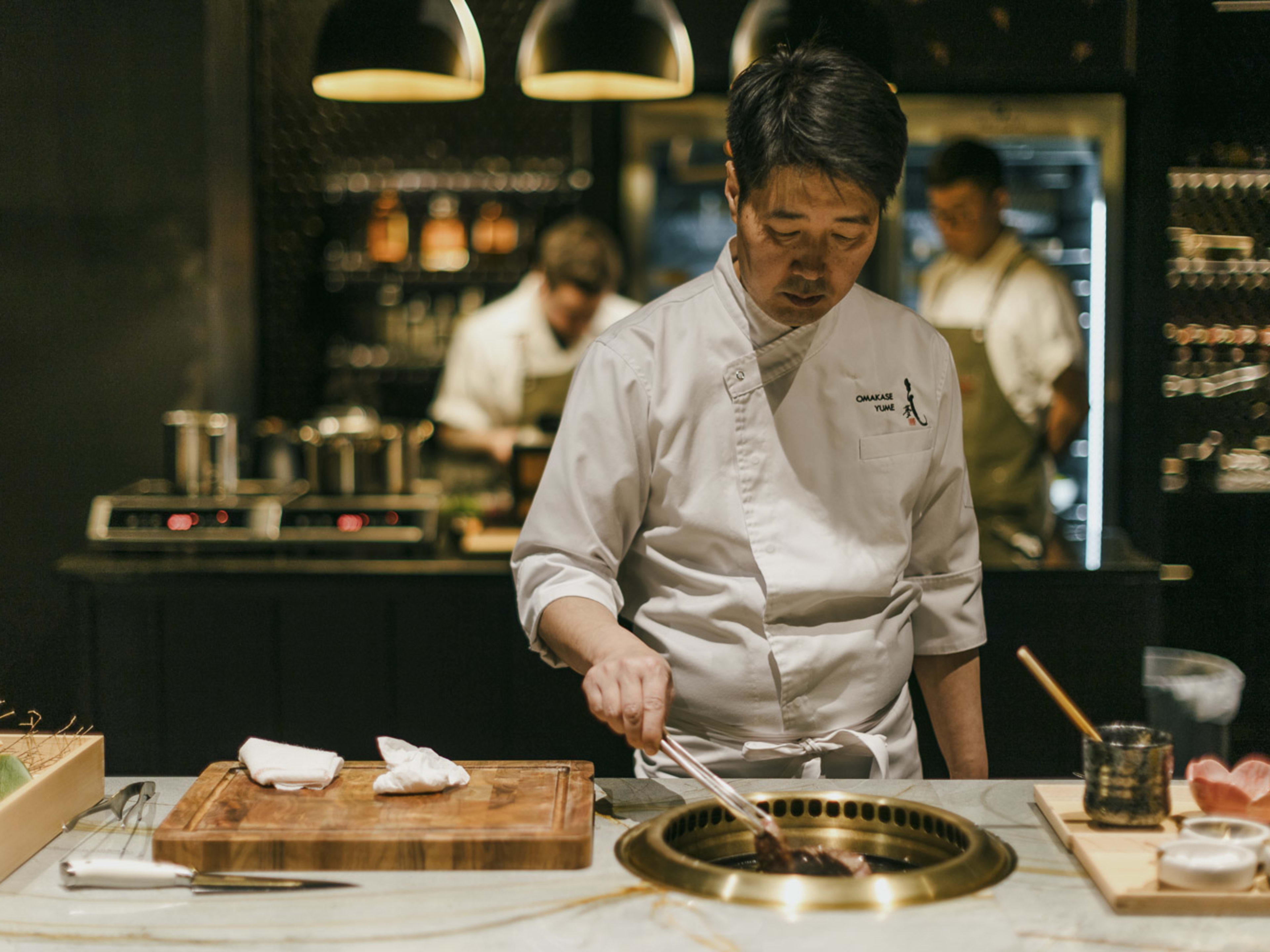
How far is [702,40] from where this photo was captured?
4504 millimetres

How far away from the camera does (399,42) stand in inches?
114

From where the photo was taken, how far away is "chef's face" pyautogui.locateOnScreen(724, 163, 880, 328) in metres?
1.51

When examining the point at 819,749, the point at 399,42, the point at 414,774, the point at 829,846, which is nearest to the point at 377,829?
the point at 414,774

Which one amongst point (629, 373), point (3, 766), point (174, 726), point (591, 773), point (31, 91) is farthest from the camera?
point (31, 91)

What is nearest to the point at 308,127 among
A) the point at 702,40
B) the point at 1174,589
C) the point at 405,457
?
the point at 702,40

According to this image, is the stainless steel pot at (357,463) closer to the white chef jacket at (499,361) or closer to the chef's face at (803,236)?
the white chef jacket at (499,361)

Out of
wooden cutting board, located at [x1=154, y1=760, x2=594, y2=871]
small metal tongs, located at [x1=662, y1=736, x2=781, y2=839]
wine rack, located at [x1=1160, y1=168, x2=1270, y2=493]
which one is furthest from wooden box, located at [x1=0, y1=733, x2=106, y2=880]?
wine rack, located at [x1=1160, y1=168, x2=1270, y2=493]

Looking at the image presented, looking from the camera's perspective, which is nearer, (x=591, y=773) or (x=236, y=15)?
(x=591, y=773)

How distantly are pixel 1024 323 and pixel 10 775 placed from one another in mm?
3390

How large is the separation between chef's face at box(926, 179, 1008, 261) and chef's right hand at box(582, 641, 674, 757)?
2.94m

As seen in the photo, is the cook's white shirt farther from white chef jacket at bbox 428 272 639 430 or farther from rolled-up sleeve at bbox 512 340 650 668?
rolled-up sleeve at bbox 512 340 650 668

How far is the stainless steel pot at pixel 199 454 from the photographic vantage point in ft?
11.9

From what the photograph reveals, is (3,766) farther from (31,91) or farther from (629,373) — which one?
(31,91)

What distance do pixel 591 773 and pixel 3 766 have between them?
64 cm
